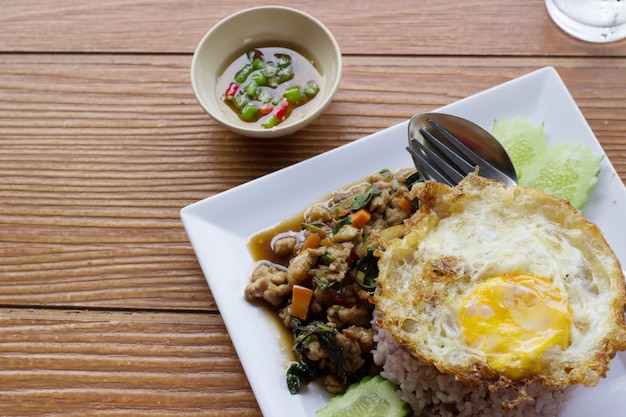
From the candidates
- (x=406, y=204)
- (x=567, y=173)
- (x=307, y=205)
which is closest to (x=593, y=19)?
(x=567, y=173)

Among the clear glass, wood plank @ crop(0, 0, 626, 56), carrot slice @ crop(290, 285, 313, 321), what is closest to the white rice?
carrot slice @ crop(290, 285, 313, 321)

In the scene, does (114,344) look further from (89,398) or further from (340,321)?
(340,321)

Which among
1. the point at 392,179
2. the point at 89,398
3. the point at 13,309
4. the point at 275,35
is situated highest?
the point at 275,35

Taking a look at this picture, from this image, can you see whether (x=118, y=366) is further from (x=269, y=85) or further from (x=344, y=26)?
(x=344, y=26)

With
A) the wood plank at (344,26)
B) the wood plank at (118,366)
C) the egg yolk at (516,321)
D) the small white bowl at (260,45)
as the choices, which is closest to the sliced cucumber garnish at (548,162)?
the egg yolk at (516,321)

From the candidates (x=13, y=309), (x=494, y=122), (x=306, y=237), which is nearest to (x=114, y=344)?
(x=13, y=309)

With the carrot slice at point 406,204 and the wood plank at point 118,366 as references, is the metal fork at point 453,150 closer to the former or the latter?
the carrot slice at point 406,204
